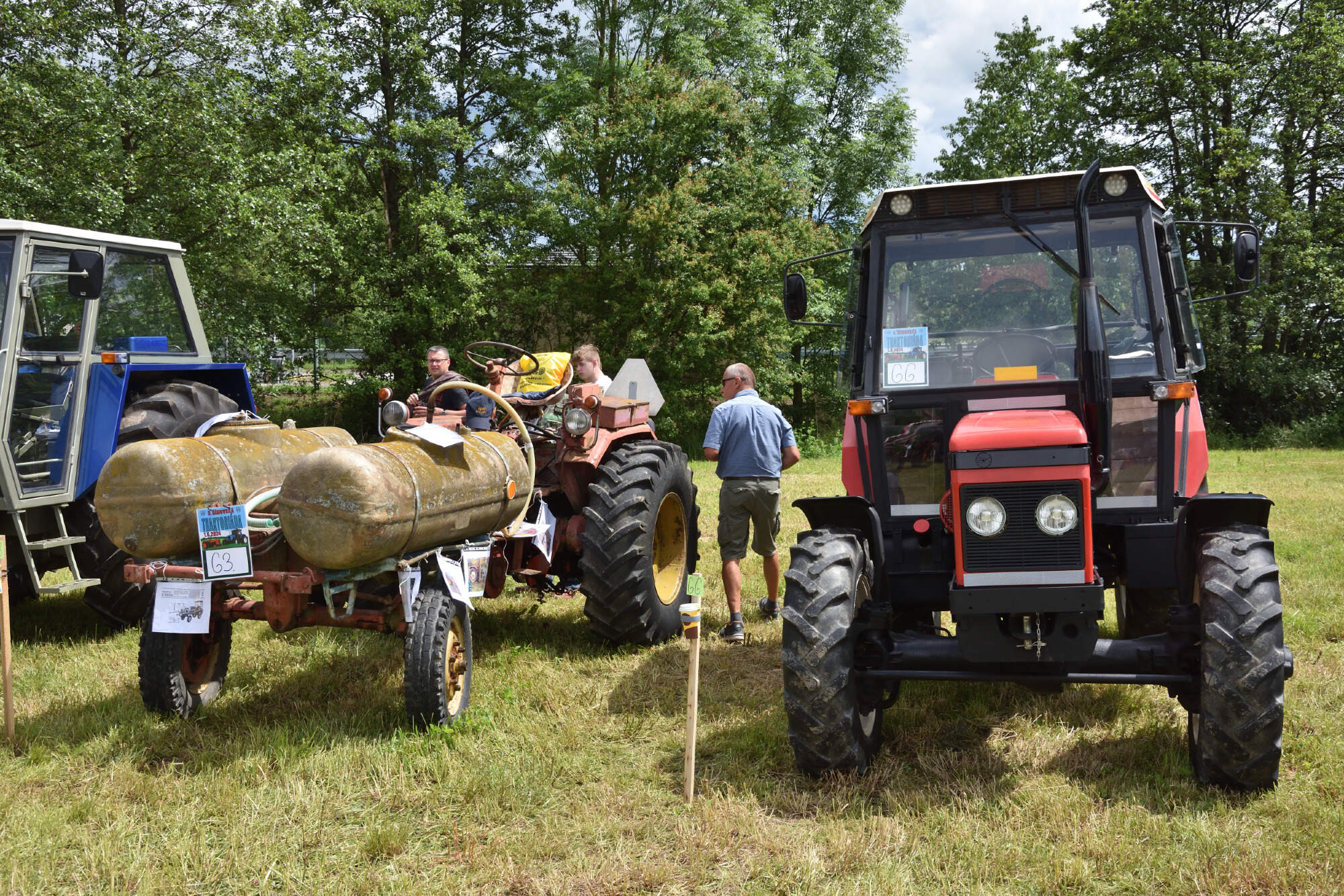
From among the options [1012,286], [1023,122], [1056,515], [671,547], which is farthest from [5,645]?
[1023,122]

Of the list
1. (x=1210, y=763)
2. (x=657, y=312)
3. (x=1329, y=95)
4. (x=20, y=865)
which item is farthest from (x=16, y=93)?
(x=1329, y=95)

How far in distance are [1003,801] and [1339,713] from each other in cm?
194

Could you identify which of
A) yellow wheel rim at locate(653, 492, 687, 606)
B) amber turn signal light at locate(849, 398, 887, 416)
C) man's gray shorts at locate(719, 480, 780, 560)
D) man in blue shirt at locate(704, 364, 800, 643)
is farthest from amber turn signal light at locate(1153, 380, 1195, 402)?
yellow wheel rim at locate(653, 492, 687, 606)

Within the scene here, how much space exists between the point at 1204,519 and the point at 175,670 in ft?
14.7

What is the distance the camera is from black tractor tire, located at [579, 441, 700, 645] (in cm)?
548

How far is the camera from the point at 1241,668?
3.37m

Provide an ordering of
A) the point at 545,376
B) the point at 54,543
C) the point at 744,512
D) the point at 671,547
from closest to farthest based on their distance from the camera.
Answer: the point at 54,543, the point at 744,512, the point at 671,547, the point at 545,376

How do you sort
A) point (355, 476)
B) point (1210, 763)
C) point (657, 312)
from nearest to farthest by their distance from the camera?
point (1210, 763) → point (355, 476) → point (657, 312)

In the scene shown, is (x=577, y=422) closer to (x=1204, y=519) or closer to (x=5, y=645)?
(x=5, y=645)

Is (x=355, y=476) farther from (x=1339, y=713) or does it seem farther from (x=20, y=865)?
(x=1339, y=713)

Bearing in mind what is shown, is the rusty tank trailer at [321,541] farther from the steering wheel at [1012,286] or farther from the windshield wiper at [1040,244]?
the windshield wiper at [1040,244]

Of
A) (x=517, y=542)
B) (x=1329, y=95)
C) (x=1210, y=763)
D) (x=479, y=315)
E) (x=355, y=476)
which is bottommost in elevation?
(x=1210, y=763)

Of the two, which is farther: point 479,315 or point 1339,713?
point 479,315

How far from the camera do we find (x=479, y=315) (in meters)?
Answer: 20.9
